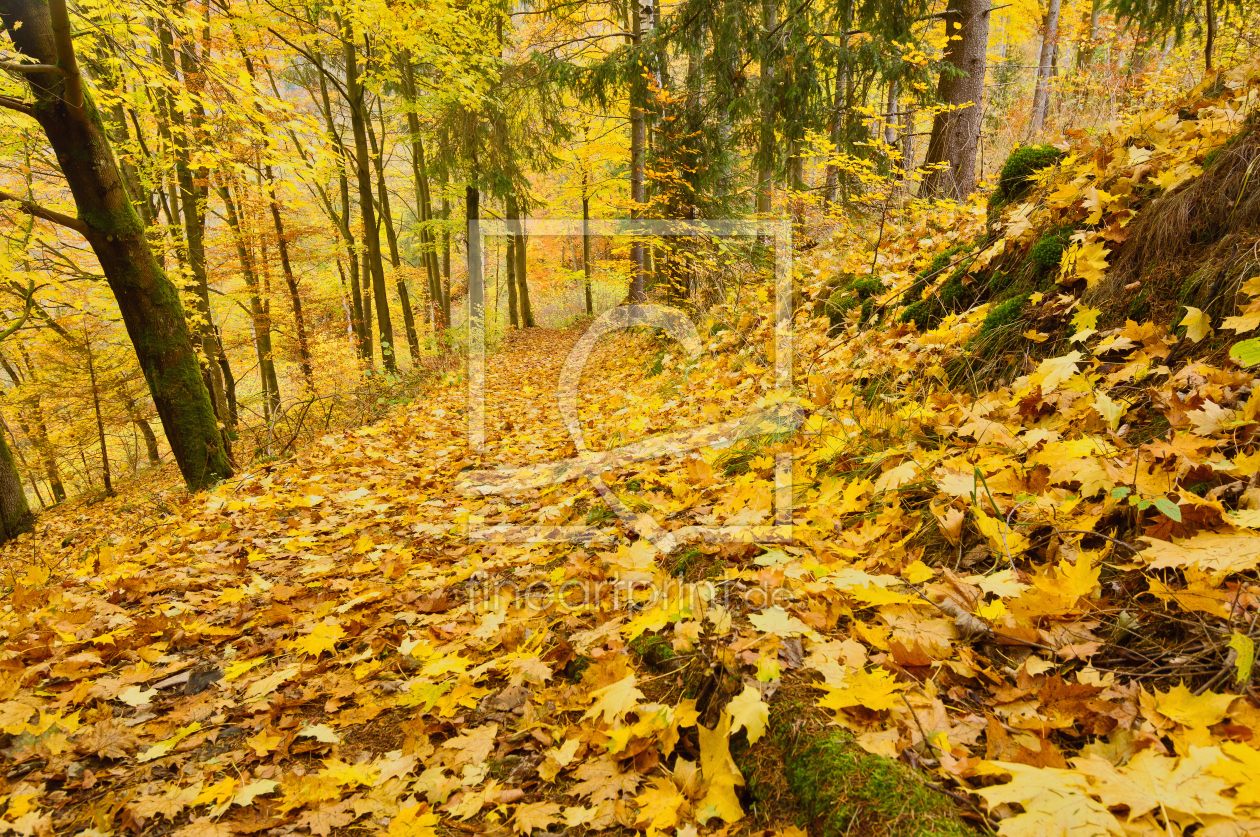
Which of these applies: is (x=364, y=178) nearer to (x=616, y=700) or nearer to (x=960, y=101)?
(x=960, y=101)

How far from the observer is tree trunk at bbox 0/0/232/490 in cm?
489

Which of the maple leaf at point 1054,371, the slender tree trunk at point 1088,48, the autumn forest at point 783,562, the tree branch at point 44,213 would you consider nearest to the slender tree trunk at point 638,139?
the autumn forest at point 783,562

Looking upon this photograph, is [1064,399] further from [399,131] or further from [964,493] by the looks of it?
[399,131]

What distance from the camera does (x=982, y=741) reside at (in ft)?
4.40

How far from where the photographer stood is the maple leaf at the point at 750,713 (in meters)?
1.50

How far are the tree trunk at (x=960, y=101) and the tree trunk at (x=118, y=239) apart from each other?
8252 mm

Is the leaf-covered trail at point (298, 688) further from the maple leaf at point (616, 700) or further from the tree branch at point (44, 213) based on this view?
the tree branch at point (44, 213)

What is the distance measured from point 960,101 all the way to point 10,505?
1257 cm

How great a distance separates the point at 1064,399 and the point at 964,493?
2.40 feet

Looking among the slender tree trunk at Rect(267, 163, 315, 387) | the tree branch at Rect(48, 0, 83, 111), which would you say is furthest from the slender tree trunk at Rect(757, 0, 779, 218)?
the slender tree trunk at Rect(267, 163, 315, 387)

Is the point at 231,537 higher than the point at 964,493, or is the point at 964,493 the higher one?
the point at 964,493

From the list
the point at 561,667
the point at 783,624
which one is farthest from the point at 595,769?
the point at 783,624

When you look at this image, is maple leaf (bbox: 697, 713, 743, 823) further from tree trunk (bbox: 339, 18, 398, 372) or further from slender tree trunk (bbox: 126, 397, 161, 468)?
slender tree trunk (bbox: 126, 397, 161, 468)

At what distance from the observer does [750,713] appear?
1526mm
